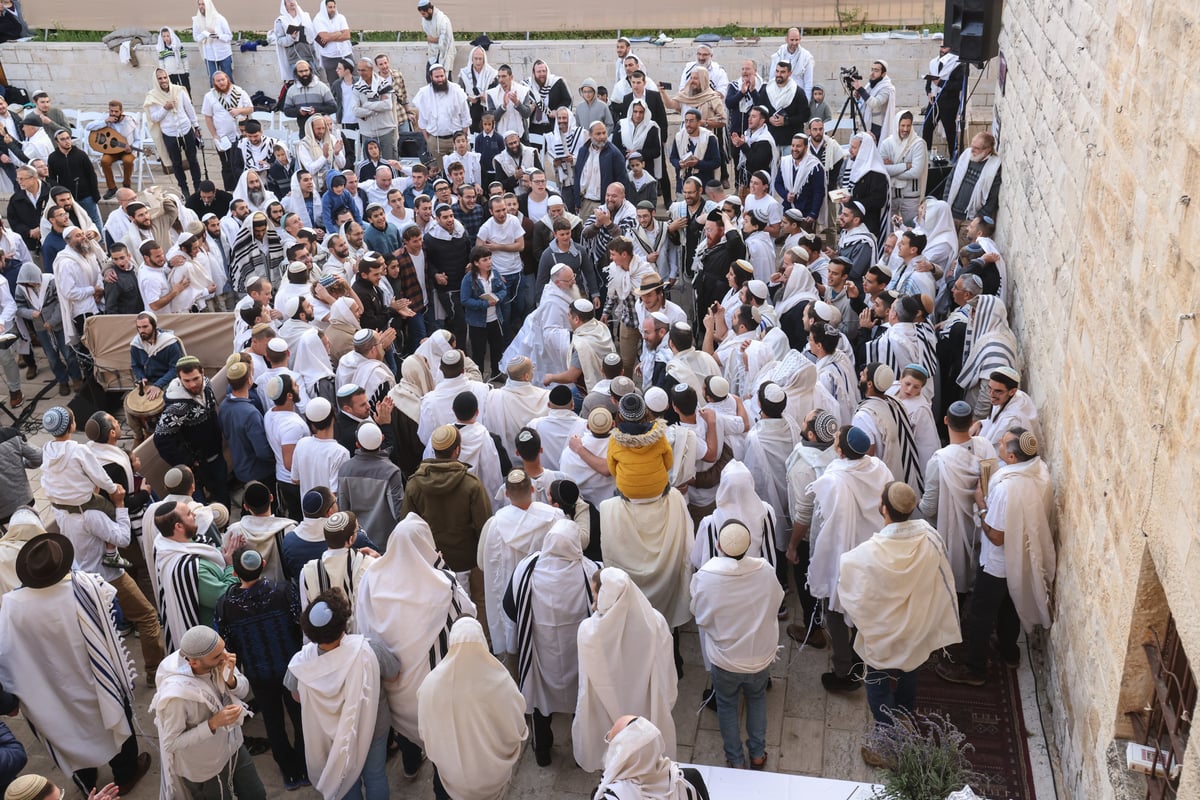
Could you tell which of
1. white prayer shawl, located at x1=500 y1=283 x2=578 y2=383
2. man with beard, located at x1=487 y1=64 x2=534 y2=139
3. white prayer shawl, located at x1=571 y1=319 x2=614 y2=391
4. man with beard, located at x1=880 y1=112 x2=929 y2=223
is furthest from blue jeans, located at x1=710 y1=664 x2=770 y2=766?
man with beard, located at x1=487 y1=64 x2=534 y2=139

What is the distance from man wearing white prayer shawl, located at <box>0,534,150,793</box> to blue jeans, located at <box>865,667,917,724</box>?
4422 millimetres

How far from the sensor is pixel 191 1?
65.3ft

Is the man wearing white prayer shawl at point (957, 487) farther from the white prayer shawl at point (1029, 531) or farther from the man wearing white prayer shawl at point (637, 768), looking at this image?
the man wearing white prayer shawl at point (637, 768)

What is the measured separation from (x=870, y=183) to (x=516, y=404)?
18.4 ft

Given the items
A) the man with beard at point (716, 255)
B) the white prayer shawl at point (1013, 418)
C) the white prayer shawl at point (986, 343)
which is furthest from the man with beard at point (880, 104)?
the white prayer shawl at point (1013, 418)

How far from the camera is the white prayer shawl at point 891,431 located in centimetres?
730

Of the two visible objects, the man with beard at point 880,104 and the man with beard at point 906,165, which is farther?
the man with beard at point 880,104

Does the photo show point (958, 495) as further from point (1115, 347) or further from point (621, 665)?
point (621, 665)

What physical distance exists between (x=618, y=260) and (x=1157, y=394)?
637 cm

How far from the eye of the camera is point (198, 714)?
5199mm

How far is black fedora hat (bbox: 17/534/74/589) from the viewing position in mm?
5770

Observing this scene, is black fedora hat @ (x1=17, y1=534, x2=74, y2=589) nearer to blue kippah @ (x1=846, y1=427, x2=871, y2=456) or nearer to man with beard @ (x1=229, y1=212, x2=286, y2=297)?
blue kippah @ (x1=846, y1=427, x2=871, y2=456)

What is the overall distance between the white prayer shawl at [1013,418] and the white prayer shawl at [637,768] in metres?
3.68

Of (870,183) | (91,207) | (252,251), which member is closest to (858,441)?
(870,183)
